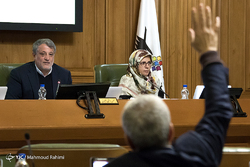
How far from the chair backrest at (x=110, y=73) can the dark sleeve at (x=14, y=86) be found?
2.63 feet

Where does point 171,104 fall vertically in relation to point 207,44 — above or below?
below

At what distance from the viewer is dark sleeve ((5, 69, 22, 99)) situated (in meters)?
2.99

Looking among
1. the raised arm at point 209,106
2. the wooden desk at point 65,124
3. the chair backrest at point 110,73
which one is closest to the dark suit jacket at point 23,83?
the chair backrest at point 110,73

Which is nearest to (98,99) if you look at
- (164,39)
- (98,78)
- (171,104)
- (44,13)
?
(171,104)

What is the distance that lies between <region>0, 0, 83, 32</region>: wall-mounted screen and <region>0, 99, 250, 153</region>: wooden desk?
2.44 meters

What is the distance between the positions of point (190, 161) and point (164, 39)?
4.22 metres

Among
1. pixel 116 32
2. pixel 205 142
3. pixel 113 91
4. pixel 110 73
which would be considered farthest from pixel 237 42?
pixel 205 142

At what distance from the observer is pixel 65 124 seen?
73.0 inches

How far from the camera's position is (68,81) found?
343 cm

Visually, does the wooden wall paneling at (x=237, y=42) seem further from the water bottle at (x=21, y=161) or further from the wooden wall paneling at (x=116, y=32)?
the water bottle at (x=21, y=161)

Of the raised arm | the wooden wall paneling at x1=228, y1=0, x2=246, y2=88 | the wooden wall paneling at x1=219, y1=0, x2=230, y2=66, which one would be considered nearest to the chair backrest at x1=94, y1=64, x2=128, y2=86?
the wooden wall paneling at x1=219, y1=0, x2=230, y2=66

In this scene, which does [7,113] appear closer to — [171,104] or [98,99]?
[98,99]

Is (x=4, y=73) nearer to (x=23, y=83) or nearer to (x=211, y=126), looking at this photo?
(x=23, y=83)

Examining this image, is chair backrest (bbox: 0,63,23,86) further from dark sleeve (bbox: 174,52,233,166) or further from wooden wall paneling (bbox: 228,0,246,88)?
wooden wall paneling (bbox: 228,0,246,88)
